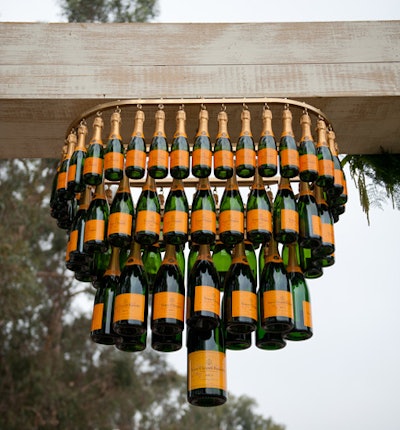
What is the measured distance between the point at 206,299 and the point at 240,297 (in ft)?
0.31

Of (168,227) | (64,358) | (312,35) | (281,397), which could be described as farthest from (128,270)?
(281,397)

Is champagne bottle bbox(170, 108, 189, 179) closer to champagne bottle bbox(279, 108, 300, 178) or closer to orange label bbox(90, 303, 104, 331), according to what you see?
champagne bottle bbox(279, 108, 300, 178)

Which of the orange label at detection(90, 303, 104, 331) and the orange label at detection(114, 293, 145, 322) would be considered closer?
the orange label at detection(114, 293, 145, 322)

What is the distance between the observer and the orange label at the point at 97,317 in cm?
166

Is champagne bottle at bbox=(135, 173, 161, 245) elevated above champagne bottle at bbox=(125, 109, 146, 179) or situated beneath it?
situated beneath

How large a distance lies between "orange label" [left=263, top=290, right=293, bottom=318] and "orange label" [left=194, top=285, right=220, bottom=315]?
131mm

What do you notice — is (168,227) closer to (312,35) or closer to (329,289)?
(312,35)

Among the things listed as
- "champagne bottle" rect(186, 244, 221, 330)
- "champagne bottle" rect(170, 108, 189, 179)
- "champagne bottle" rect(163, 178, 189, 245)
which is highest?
"champagne bottle" rect(170, 108, 189, 179)

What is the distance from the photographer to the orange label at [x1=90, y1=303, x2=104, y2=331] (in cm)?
166

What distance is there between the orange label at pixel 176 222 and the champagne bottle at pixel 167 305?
14cm

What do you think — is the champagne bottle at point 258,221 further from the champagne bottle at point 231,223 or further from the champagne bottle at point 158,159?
the champagne bottle at point 158,159

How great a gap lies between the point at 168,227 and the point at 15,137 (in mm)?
709

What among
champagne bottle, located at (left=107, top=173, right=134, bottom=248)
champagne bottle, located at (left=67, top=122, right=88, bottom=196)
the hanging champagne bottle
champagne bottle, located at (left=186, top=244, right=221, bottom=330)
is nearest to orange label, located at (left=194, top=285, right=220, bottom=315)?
champagne bottle, located at (left=186, top=244, right=221, bottom=330)

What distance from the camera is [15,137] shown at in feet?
6.47
